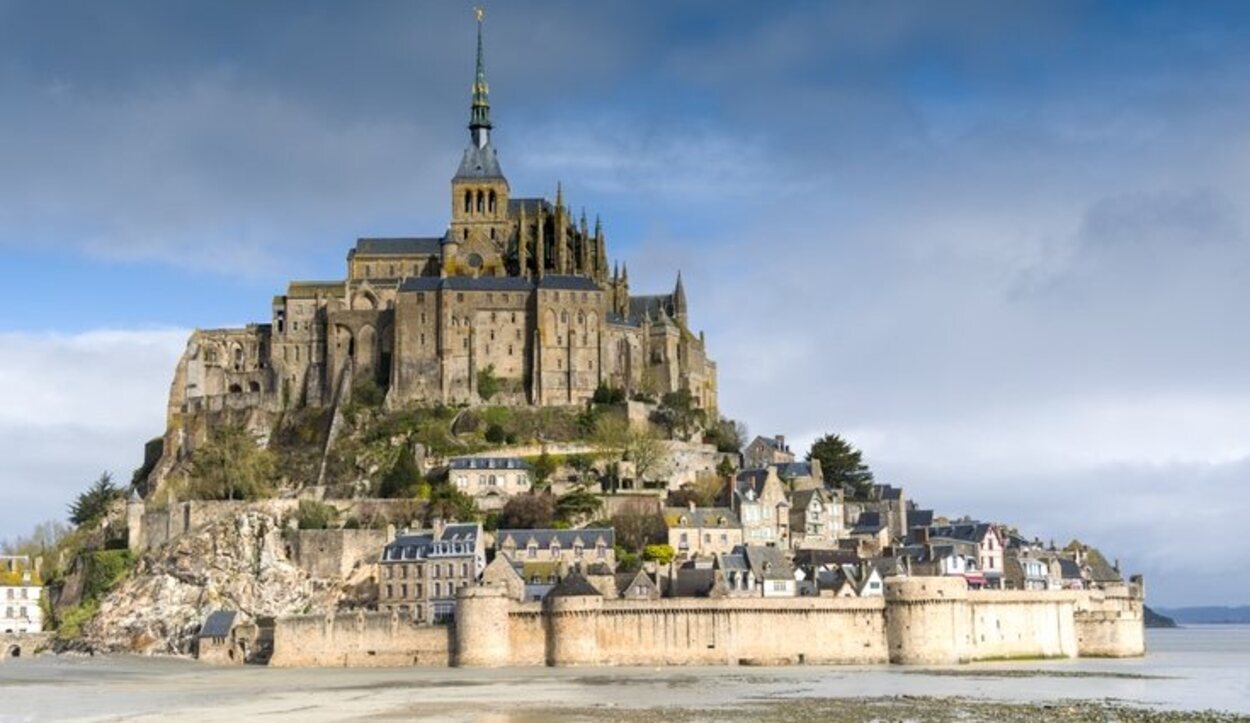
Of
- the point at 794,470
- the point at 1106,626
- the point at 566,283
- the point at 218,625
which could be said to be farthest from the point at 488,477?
the point at 1106,626

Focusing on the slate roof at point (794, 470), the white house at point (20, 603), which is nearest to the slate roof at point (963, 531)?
the slate roof at point (794, 470)

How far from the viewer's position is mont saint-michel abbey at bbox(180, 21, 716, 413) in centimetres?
8994

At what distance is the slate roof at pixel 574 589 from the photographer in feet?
214

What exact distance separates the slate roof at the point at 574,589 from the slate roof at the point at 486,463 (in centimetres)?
1517

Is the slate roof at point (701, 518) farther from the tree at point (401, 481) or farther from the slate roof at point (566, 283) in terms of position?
the slate roof at point (566, 283)

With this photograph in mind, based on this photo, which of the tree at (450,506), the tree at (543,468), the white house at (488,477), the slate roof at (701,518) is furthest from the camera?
the tree at (543,468)

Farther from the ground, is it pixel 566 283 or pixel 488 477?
pixel 566 283

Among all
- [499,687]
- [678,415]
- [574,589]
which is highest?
[678,415]

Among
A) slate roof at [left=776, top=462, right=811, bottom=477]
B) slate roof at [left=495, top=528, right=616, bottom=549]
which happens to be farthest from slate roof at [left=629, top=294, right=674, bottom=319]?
slate roof at [left=495, top=528, right=616, bottom=549]

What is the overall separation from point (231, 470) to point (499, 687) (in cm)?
2964

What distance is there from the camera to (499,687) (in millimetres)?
55375

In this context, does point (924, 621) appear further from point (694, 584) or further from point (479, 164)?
point (479, 164)

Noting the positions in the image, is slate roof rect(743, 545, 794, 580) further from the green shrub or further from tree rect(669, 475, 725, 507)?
the green shrub

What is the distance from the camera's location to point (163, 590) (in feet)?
241
